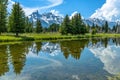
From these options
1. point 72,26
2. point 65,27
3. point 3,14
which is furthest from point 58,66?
point 72,26

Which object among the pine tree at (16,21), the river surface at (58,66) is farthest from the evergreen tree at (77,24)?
the river surface at (58,66)

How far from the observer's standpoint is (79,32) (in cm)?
12850

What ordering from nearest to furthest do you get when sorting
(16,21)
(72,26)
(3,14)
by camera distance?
1. (16,21)
2. (3,14)
3. (72,26)

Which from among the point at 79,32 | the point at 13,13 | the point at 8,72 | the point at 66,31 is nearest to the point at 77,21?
the point at 79,32

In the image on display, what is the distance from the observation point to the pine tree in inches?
3162

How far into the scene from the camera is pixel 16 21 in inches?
3191

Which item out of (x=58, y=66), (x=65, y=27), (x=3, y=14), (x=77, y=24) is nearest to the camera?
(x=58, y=66)

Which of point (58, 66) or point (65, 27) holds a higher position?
point (65, 27)

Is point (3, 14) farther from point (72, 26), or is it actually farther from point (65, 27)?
point (72, 26)

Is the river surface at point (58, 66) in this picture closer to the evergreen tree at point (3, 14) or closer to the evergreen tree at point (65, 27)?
the evergreen tree at point (3, 14)

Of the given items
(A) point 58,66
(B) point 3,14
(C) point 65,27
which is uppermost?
(B) point 3,14

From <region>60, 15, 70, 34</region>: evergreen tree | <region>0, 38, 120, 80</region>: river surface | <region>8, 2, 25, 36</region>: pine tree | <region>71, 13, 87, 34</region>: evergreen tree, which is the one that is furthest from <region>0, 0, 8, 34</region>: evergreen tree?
<region>0, 38, 120, 80</region>: river surface

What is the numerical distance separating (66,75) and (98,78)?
248 cm

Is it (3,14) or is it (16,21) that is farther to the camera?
(3,14)
